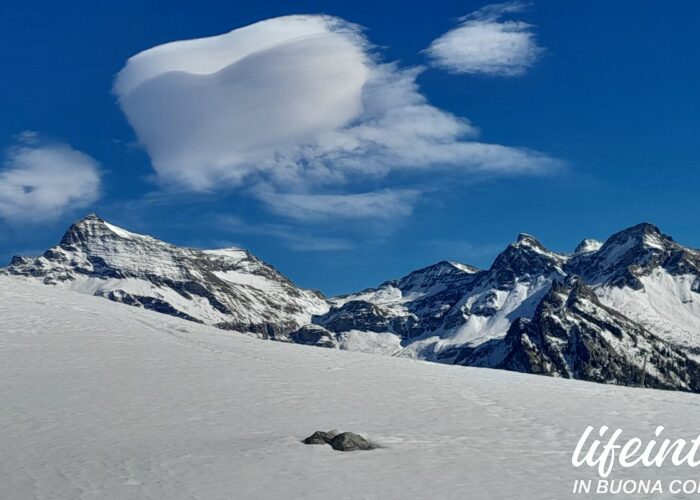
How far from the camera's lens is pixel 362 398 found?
3672cm

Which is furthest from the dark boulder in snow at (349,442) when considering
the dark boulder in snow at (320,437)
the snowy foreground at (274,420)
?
the snowy foreground at (274,420)

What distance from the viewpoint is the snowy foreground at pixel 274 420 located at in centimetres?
2317

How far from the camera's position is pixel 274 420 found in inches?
1253

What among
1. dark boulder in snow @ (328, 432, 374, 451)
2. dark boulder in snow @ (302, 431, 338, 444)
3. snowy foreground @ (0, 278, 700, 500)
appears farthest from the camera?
dark boulder in snow @ (302, 431, 338, 444)

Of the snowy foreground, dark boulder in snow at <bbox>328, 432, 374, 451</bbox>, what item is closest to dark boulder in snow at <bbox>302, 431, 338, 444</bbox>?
dark boulder in snow at <bbox>328, 432, 374, 451</bbox>

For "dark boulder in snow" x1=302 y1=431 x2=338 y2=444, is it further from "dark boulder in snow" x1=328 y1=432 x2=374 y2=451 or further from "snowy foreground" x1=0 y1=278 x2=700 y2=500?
"snowy foreground" x1=0 y1=278 x2=700 y2=500

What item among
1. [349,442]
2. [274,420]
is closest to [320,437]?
[349,442]

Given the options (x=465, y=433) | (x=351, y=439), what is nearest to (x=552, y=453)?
(x=465, y=433)

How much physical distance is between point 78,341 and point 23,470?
86.5ft

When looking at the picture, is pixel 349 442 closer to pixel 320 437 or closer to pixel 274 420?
pixel 320 437

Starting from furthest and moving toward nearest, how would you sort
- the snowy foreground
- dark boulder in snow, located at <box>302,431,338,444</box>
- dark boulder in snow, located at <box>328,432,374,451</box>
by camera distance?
dark boulder in snow, located at <box>302,431,338,444</box> < dark boulder in snow, located at <box>328,432,374,451</box> < the snowy foreground

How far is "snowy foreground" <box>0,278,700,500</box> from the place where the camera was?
23172 mm

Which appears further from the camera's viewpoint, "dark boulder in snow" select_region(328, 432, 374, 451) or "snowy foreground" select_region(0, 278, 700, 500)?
"dark boulder in snow" select_region(328, 432, 374, 451)

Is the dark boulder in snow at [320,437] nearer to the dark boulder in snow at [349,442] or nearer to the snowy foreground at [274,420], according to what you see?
the dark boulder in snow at [349,442]
